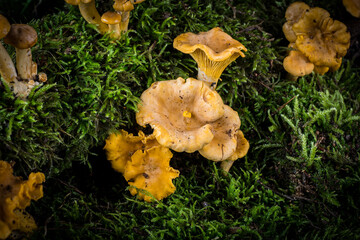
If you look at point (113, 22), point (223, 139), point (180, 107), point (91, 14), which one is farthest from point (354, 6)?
point (91, 14)

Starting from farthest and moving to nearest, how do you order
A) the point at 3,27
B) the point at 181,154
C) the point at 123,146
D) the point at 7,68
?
the point at 181,154
the point at 123,146
the point at 7,68
the point at 3,27

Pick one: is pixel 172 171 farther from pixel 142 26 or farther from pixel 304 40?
pixel 304 40

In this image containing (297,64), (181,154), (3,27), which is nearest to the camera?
(3,27)

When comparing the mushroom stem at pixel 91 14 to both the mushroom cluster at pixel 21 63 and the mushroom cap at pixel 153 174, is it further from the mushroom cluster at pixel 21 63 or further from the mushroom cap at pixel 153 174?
the mushroom cap at pixel 153 174

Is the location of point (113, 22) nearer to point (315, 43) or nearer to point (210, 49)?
point (210, 49)

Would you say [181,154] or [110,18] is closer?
[110,18]
